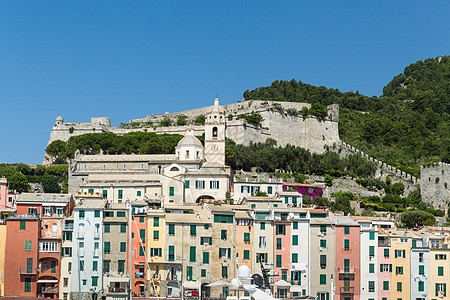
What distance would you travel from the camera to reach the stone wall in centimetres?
8506

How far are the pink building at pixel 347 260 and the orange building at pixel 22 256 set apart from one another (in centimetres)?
2359

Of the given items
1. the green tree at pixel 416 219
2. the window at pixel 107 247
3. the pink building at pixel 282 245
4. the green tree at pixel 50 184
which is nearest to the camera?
the window at pixel 107 247

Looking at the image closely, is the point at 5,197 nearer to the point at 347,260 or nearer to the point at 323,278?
the point at 323,278

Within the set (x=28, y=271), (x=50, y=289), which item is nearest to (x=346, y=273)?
(x=50, y=289)

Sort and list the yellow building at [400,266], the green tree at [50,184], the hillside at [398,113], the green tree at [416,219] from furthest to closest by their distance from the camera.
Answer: the hillside at [398,113] → the green tree at [50,184] → the green tree at [416,219] → the yellow building at [400,266]

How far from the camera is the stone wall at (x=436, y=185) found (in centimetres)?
8506

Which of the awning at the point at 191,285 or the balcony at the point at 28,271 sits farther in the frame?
the awning at the point at 191,285

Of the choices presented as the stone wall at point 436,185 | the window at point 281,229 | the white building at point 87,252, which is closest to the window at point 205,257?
the window at point 281,229

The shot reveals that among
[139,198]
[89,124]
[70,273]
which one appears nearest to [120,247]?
[70,273]

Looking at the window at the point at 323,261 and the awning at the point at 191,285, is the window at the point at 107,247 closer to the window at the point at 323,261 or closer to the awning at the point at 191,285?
the awning at the point at 191,285

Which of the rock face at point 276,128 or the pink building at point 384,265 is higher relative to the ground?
the rock face at point 276,128

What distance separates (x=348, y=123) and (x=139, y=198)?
60722 mm

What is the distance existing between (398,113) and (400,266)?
72.6 meters

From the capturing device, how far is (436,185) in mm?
85875
